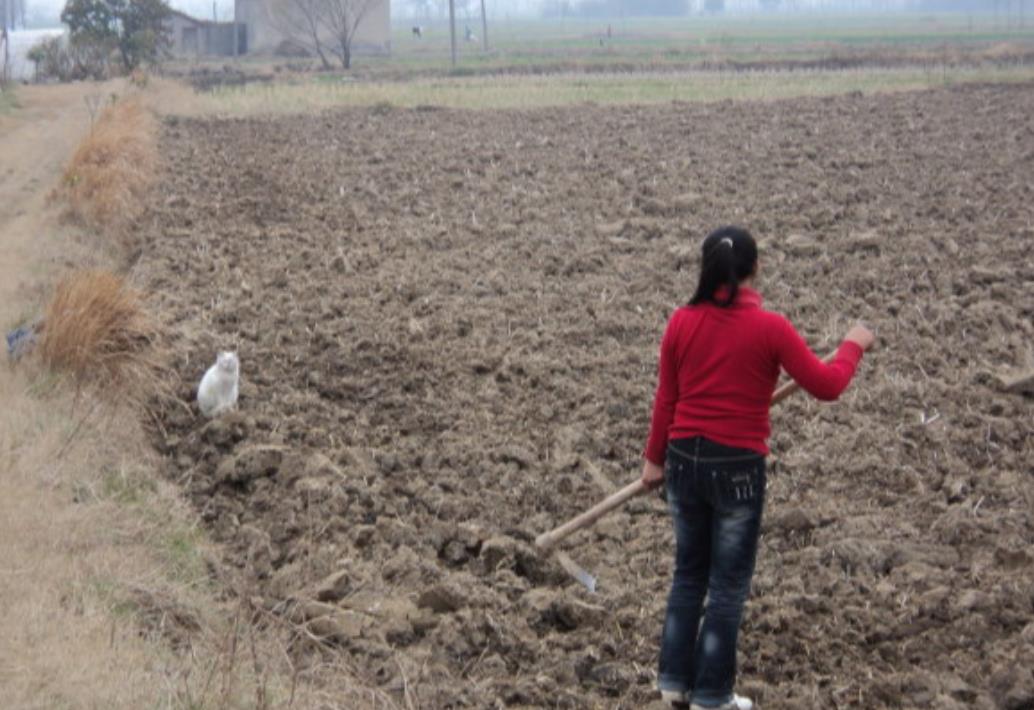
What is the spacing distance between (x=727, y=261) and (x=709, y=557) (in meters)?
1.11

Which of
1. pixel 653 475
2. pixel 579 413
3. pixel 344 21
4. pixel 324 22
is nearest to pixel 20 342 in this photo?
pixel 579 413

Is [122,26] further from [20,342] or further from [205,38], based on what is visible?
[20,342]

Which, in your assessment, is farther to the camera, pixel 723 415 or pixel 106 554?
pixel 106 554

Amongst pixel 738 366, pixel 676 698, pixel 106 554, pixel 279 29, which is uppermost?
pixel 279 29

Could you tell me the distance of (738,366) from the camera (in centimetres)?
565

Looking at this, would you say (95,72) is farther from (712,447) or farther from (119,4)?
(712,447)

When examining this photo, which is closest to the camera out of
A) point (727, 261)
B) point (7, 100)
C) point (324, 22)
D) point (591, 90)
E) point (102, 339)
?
point (727, 261)

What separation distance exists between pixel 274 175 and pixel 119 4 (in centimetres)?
3535

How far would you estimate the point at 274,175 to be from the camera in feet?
62.8

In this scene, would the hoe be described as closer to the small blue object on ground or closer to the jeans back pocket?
the jeans back pocket

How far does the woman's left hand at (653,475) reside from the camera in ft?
19.7

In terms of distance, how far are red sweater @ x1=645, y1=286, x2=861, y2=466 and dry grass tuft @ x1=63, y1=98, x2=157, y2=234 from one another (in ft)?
35.6

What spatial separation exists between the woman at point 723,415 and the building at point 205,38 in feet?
226

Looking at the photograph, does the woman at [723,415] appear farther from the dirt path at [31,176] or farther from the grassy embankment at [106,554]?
the dirt path at [31,176]
